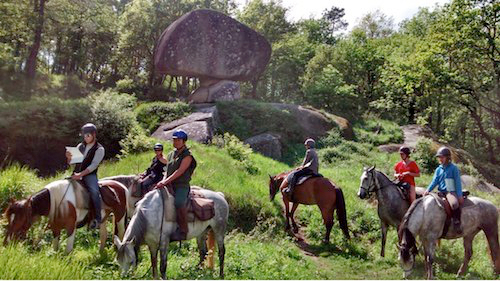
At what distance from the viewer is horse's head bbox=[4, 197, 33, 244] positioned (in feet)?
23.4

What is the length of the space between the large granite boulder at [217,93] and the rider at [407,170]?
1739 cm

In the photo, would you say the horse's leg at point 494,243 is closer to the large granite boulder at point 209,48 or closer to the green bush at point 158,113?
the green bush at point 158,113

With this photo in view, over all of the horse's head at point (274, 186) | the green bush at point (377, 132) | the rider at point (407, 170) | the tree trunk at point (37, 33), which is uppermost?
the tree trunk at point (37, 33)

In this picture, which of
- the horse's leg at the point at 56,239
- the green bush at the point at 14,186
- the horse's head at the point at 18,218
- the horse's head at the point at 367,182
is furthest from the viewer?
the horse's head at the point at 367,182

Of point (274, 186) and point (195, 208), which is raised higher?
point (195, 208)

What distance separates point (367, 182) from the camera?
415 inches

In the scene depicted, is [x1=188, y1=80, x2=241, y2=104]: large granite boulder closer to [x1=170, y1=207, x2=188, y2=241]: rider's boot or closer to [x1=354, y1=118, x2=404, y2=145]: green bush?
[x1=354, y1=118, x2=404, y2=145]: green bush


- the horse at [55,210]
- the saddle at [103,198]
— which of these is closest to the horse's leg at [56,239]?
the horse at [55,210]

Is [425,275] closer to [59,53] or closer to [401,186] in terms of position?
[401,186]

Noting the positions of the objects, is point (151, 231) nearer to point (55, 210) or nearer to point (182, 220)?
point (182, 220)

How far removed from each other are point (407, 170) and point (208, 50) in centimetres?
1955

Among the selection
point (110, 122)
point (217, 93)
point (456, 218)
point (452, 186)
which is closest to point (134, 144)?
point (110, 122)

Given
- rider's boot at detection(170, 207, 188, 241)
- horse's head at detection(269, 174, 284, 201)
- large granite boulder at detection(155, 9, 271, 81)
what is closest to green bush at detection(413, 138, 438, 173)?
horse's head at detection(269, 174, 284, 201)

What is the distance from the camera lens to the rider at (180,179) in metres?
7.18
